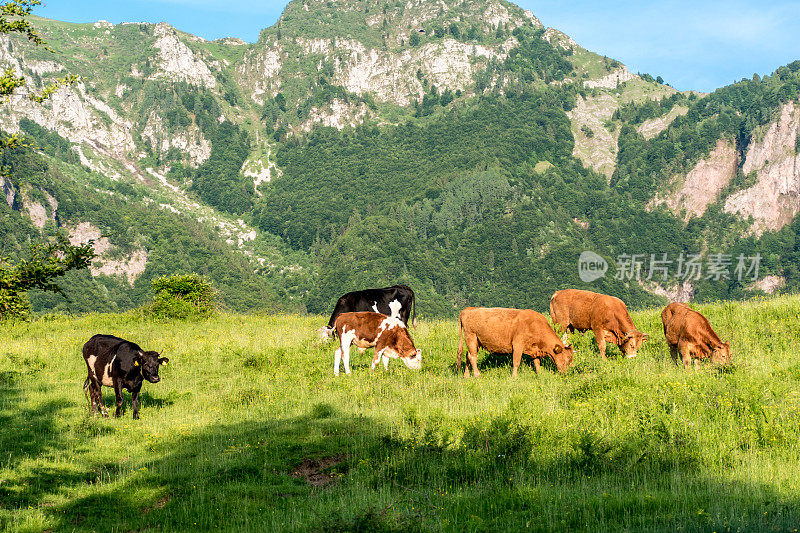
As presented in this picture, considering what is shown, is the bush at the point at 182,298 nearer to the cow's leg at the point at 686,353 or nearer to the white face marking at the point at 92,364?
the white face marking at the point at 92,364

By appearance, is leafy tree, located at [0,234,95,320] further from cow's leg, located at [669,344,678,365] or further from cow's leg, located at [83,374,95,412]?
cow's leg, located at [669,344,678,365]

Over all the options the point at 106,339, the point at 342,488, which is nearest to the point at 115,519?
the point at 342,488

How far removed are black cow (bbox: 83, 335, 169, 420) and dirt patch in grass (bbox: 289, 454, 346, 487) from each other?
5.14 metres

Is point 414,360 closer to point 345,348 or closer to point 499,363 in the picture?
point 345,348

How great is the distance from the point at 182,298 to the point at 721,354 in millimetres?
25169

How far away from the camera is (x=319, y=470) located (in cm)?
1108

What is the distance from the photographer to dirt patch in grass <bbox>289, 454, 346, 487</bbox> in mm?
10562

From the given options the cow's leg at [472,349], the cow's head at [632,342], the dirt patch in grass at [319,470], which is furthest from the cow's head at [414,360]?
the dirt patch in grass at [319,470]

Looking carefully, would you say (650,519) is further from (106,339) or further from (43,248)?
(106,339)

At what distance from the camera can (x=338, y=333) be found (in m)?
17.8

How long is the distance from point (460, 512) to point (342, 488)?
2.33m

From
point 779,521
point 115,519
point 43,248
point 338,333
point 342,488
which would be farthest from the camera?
point 338,333

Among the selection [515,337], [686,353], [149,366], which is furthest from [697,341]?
[149,366]

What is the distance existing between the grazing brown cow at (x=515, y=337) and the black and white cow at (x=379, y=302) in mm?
5692
